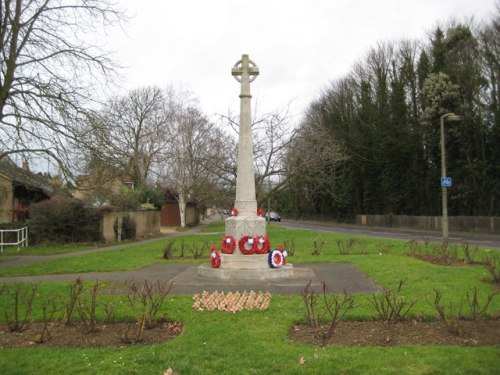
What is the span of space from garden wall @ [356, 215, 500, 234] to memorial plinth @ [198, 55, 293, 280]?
25940 millimetres

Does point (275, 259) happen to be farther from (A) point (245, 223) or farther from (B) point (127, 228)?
(B) point (127, 228)

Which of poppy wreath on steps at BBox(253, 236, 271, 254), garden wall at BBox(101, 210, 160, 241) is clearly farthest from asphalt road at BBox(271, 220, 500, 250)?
garden wall at BBox(101, 210, 160, 241)

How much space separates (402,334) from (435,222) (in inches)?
1378

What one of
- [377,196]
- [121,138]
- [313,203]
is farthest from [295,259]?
[313,203]

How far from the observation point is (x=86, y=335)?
23.5ft

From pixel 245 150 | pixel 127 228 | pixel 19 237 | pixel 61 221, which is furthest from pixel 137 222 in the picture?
pixel 245 150

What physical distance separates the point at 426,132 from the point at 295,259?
96.3 ft

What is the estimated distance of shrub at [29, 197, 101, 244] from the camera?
2431 centimetres

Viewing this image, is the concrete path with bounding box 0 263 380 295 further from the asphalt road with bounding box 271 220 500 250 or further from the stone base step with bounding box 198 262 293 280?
the asphalt road with bounding box 271 220 500 250

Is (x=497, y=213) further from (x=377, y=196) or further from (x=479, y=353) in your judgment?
(x=479, y=353)

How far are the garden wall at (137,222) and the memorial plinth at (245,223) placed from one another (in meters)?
15.2

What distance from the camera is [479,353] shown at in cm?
595

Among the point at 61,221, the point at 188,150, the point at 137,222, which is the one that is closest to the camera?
the point at 61,221

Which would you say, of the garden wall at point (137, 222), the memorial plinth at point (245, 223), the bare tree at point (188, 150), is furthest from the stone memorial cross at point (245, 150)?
the bare tree at point (188, 150)
